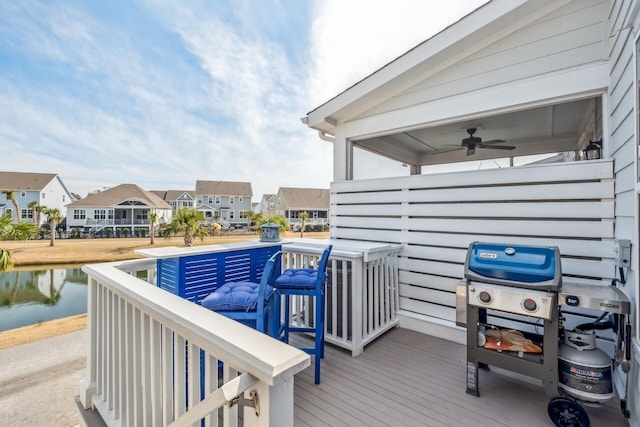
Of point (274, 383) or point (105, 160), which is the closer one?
point (274, 383)

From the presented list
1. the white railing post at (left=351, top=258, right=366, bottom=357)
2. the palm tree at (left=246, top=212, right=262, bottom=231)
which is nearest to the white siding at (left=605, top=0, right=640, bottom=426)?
the white railing post at (left=351, top=258, right=366, bottom=357)

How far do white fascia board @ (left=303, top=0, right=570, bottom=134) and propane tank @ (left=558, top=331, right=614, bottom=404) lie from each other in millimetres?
2993

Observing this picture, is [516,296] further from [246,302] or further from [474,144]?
[474,144]

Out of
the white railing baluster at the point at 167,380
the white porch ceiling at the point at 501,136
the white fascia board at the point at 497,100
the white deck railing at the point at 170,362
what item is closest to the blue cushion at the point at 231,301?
the white deck railing at the point at 170,362

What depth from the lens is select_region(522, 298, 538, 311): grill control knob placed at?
1.86 m

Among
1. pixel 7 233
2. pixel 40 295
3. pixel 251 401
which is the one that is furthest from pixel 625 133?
pixel 40 295

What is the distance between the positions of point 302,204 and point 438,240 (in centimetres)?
3078

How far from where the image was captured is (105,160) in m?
21.6

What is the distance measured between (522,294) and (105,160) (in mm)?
27119

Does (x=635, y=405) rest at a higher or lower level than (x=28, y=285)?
higher

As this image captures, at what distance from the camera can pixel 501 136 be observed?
4512 millimetres

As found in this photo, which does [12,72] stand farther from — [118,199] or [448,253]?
[118,199]

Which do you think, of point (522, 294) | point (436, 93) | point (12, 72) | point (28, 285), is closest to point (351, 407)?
point (522, 294)

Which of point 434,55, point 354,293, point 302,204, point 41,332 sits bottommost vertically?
point 41,332
